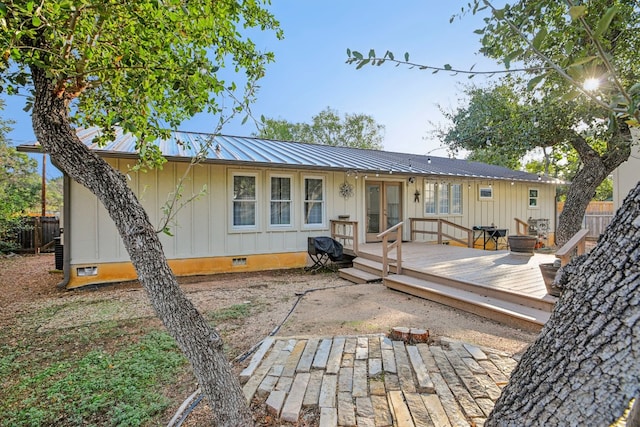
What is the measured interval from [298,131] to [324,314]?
25048 millimetres

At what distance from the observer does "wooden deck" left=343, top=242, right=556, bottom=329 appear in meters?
4.51

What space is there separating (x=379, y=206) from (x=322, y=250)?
3092mm

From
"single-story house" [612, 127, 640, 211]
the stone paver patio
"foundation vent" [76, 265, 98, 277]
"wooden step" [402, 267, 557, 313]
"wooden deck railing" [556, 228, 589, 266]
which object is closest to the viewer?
the stone paver patio

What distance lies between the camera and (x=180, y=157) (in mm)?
6680

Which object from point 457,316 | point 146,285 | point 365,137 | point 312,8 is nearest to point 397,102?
point 312,8

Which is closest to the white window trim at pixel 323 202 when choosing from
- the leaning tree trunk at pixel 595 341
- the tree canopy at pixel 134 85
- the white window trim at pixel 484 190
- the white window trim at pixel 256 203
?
the white window trim at pixel 256 203

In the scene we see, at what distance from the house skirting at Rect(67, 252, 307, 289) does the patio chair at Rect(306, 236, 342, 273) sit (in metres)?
0.44

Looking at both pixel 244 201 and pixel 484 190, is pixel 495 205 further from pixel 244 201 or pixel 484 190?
pixel 244 201

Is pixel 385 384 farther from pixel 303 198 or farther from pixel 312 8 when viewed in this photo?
pixel 312 8

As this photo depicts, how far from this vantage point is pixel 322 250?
8.02 meters

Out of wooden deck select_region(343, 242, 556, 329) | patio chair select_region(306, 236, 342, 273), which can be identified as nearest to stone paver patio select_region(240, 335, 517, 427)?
wooden deck select_region(343, 242, 556, 329)

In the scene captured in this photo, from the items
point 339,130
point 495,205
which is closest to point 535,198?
point 495,205

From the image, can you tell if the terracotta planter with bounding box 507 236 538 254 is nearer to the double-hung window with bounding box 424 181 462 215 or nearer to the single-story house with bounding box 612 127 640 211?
the single-story house with bounding box 612 127 640 211

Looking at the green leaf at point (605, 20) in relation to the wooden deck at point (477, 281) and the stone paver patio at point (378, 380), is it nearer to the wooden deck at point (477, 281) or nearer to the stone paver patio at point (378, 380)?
the stone paver patio at point (378, 380)
